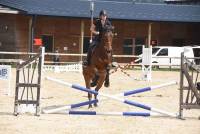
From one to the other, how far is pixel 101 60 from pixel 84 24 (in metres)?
30.1

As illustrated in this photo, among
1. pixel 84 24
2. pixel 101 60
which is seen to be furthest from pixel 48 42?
pixel 101 60

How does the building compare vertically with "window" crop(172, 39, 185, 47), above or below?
above

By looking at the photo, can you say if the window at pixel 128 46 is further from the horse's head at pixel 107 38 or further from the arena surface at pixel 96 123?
the horse's head at pixel 107 38

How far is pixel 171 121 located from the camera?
41.3 ft

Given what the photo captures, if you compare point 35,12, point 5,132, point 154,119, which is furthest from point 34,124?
point 35,12

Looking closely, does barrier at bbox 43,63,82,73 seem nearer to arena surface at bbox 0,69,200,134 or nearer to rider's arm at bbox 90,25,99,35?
arena surface at bbox 0,69,200,134

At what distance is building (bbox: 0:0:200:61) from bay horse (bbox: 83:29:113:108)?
2554 cm

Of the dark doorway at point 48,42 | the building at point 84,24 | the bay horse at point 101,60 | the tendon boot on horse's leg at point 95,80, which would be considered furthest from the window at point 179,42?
the bay horse at point 101,60

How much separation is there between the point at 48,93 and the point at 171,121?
275 inches

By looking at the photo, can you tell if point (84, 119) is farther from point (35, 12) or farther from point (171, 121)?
point (35, 12)

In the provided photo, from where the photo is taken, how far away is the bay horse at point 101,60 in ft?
46.9

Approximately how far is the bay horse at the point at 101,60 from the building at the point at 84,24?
25.5 meters

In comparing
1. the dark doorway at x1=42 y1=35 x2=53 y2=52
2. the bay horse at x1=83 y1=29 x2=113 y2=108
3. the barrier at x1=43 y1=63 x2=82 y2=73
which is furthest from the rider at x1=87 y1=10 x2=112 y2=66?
the dark doorway at x1=42 y1=35 x2=53 y2=52

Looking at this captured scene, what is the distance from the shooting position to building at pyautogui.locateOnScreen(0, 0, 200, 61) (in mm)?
42250
